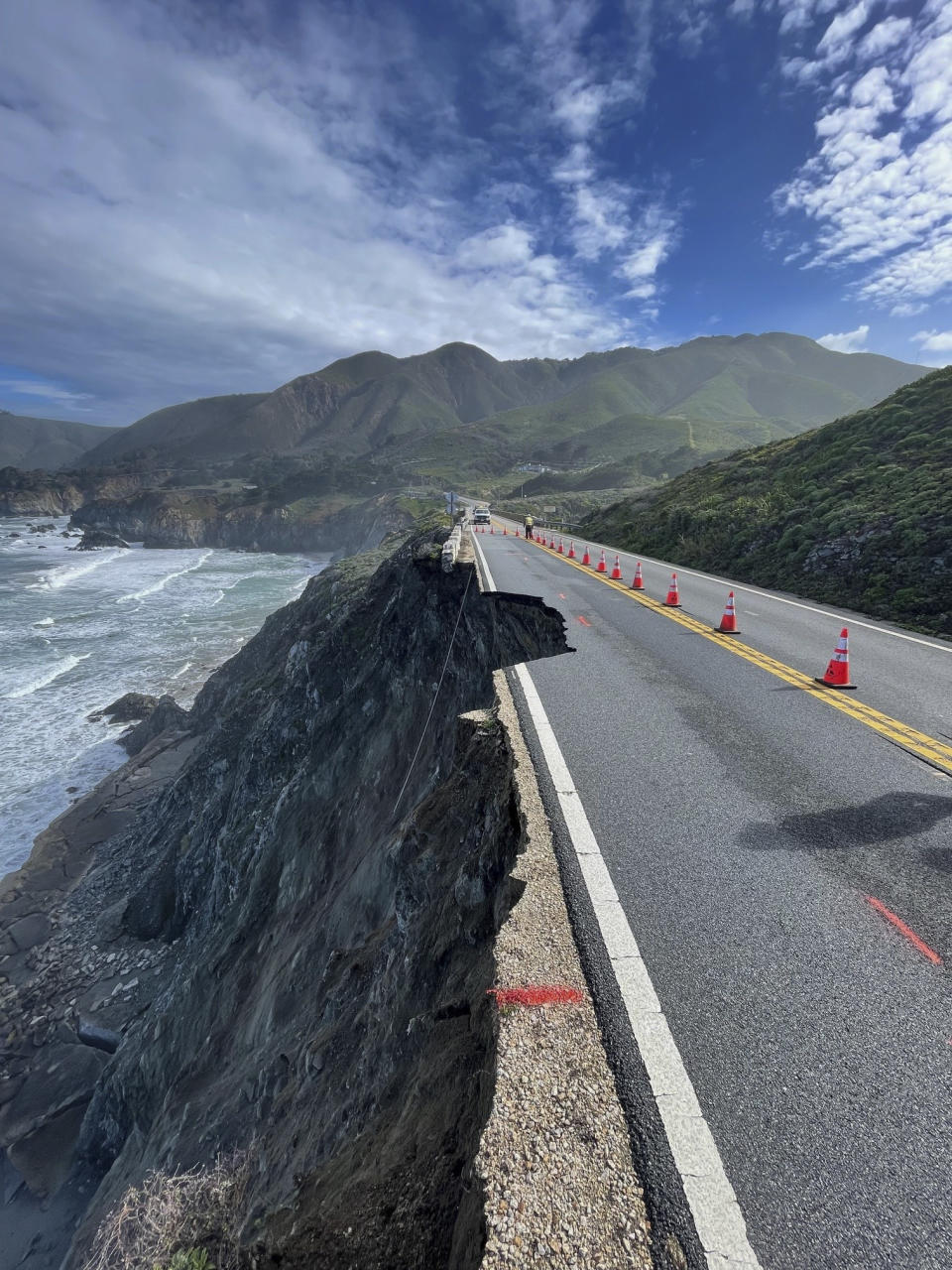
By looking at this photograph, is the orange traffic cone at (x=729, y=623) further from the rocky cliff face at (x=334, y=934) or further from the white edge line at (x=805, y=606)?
the rocky cliff face at (x=334, y=934)

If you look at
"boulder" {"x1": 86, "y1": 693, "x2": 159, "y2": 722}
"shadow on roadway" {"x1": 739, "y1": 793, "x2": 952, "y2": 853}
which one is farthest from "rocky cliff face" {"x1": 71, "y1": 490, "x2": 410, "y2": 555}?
"shadow on roadway" {"x1": 739, "y1": 793, "x2": 952, "y2": 853}

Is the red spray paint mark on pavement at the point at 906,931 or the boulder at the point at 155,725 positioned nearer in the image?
the red spray paint mark on pavement at the point at 906,931

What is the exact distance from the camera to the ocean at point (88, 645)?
2902cm

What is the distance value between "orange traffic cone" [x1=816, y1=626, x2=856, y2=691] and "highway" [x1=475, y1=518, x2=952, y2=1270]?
10.2 inches

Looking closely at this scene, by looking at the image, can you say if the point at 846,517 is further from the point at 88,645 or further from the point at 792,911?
the point at 88,645

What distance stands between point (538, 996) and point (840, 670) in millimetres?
7034

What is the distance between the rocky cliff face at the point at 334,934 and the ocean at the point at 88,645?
6772 mm

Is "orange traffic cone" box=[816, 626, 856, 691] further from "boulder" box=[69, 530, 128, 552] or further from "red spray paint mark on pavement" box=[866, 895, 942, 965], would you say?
"boulder" box=[69, 530, 128, 552]

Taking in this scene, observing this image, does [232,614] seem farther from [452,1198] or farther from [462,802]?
[452,1198]

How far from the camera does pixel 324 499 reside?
438 feet

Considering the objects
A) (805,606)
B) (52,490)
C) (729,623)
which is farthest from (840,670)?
(52,490)

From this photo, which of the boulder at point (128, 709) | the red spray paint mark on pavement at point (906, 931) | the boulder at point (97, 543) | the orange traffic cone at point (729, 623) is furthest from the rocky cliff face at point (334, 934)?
the boulder at point (97, 543)

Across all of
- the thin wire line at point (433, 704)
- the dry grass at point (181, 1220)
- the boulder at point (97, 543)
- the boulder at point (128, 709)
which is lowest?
the boulder at point (128, 709)

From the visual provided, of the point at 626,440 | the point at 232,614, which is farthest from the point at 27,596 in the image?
the point at 626,440
